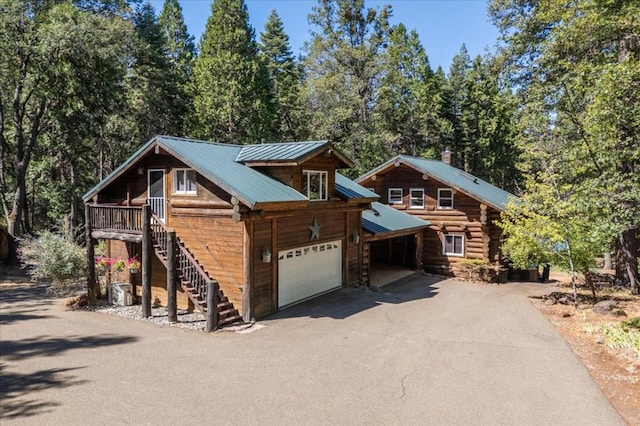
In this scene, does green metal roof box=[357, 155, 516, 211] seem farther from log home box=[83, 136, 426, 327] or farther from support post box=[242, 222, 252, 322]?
support post box=[242, 222, 252, 322]

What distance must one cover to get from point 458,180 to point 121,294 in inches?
714

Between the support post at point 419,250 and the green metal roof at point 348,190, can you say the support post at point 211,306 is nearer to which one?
the green metal roof at point 348,190

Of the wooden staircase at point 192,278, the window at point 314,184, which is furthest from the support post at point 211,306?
the window at point 314,184

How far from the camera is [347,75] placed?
37.1 meters

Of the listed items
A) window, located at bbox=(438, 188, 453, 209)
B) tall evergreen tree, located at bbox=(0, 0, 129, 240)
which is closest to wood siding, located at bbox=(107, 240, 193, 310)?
tall evergreen tree, located at bbox=(0, 0, 129, 240)

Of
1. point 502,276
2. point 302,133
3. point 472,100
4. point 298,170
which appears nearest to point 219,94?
point 302,133

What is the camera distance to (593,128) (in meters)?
15.8

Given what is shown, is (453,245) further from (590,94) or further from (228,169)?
(228,169)

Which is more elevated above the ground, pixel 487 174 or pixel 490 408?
pixel 487 174

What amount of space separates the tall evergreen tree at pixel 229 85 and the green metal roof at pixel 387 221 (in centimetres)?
1323

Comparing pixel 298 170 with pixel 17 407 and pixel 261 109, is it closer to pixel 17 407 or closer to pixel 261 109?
pixel 17 407

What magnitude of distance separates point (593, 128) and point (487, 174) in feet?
104

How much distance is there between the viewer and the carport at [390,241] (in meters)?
21.0

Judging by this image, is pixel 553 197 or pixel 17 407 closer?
pixel 17 407
